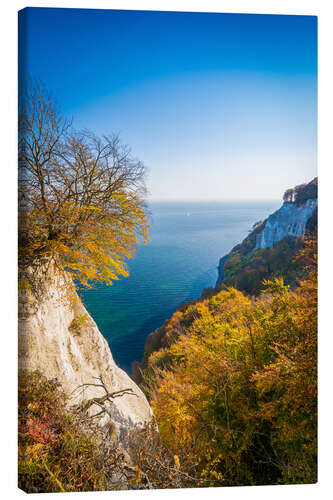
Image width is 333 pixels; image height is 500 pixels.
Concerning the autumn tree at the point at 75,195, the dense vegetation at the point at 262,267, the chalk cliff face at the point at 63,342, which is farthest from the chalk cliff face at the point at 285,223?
the chalk cliff face at the point at 63,342

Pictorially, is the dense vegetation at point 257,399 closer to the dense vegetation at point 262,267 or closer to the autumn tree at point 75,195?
the dense vegetation at point 262,267

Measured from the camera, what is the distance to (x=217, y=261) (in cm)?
454

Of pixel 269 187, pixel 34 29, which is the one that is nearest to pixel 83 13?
pixel 34 29

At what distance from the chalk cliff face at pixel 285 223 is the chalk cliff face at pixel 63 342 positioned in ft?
8.93

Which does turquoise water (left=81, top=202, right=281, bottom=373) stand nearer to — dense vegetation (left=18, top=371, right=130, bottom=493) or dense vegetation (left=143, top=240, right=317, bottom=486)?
dense vegetation (left=143, top=240, right=317, bottom=486)

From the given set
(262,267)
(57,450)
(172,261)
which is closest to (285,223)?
(262,267)

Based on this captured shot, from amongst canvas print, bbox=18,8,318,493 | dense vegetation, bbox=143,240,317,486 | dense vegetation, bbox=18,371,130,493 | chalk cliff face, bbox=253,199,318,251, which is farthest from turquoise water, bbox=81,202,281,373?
dense vegetation, bbox=18,371,130,493

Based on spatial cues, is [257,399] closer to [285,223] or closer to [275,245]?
[275,245]

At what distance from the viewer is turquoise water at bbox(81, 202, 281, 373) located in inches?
148

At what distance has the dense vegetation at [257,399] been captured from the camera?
313 centimetres

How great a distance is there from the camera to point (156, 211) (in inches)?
138

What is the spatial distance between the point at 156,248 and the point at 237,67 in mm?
2418

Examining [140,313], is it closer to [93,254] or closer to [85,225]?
[93,254]

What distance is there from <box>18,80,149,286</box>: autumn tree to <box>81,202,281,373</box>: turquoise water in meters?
0.34
